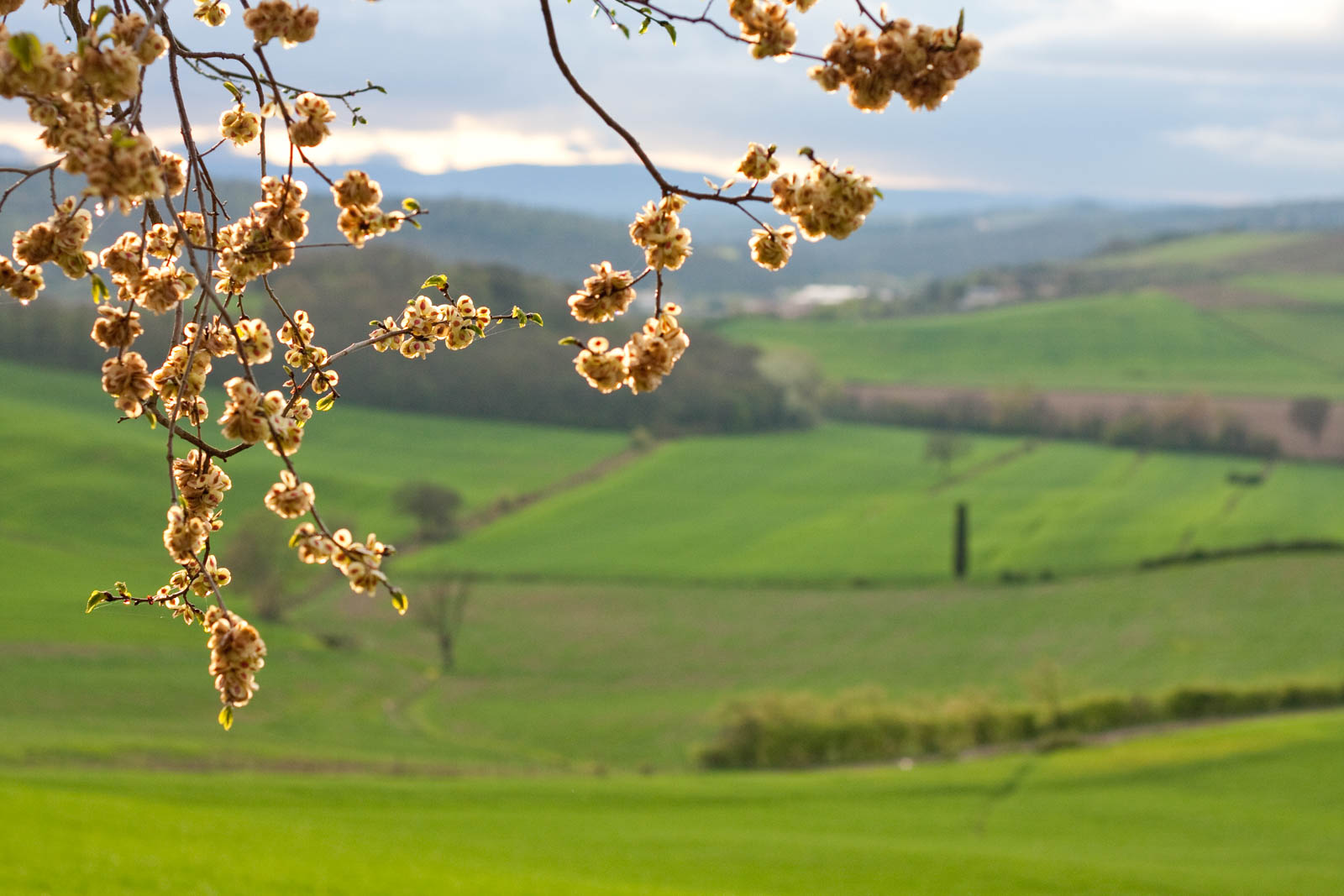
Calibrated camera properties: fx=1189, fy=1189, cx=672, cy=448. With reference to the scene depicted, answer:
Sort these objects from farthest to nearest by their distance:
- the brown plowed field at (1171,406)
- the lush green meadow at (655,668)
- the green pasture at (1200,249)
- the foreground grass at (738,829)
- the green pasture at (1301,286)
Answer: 1. the green pasture at (1200,249)
2. the green pasture at (1301,286)
3. the brown plowed field at (1171,406)
4. the lush green meadow at (655,668)
5. the foreground grass at (738,829)

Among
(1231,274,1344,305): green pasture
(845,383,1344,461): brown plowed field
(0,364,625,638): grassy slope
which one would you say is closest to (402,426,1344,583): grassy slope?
(845,383,1344,461): brown plowed field

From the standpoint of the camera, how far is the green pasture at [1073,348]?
96875mm

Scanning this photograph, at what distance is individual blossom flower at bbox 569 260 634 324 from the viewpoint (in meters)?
2.49

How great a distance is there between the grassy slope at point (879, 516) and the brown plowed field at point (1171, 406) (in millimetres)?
3057

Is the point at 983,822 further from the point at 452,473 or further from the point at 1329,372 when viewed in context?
the point at 1329,372

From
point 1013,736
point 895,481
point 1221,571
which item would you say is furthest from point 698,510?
point 1013,736

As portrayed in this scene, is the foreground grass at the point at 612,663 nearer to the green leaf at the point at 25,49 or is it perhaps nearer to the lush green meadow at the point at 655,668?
the lush green meadow at the point at 655,668

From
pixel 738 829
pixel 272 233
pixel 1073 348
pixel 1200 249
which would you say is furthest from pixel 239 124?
pixel 1200 249

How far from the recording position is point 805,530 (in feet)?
228

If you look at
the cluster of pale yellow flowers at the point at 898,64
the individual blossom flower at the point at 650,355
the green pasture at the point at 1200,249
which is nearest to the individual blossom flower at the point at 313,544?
the individual blossom flower at the point at 650,355

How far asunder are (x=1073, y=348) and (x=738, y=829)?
9266cm

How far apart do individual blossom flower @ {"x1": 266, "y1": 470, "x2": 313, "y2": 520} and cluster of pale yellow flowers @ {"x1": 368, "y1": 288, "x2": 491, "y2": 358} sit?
0.88 m

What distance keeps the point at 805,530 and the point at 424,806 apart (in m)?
45.1

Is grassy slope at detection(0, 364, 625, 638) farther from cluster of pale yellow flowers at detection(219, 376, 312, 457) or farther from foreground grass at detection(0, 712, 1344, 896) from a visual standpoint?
cluster of pale yellow flowers at detection(219, 376, 312, 457)
